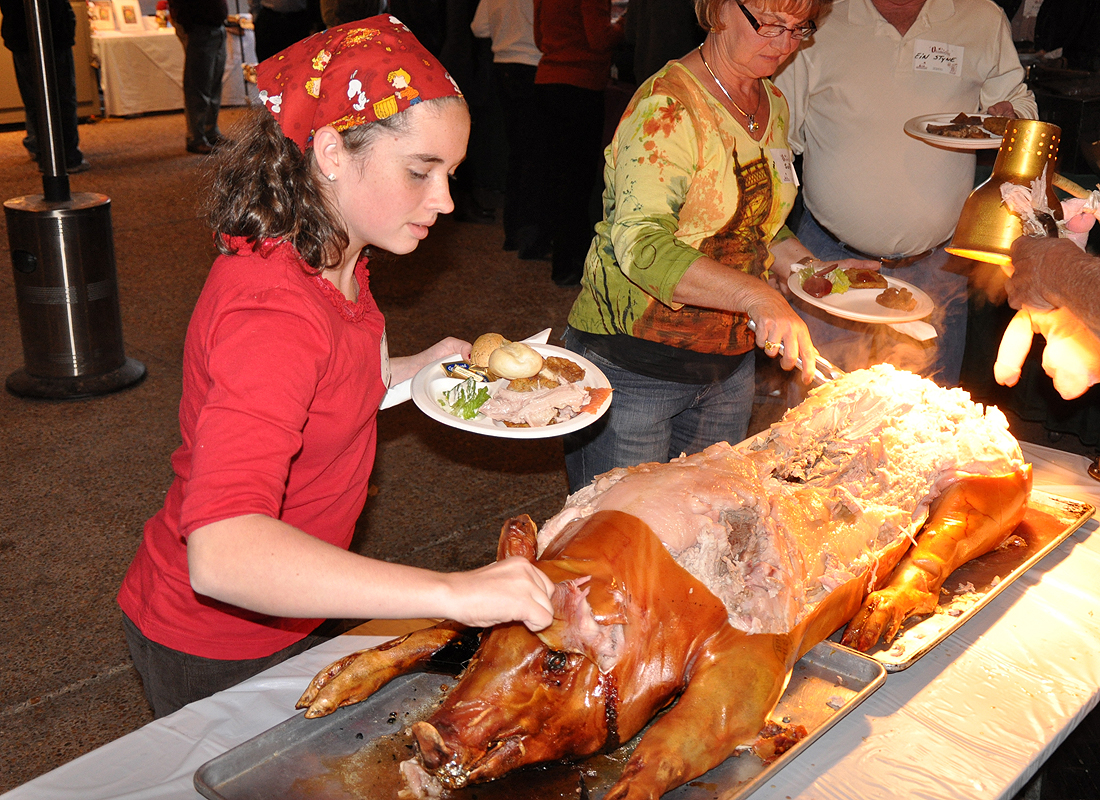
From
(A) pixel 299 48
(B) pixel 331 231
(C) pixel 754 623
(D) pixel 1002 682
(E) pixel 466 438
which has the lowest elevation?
(E) pixel 466 438

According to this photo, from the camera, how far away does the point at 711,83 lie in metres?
2.32

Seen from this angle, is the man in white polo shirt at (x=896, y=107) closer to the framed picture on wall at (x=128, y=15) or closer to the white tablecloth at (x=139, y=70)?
the white tablecloth at (x=139, y=70)

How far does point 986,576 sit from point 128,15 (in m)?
10.8

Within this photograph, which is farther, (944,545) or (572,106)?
(572,106)

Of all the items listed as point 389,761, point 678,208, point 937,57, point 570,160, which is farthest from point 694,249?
point 570,160

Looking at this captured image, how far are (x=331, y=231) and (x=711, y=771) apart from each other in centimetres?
107

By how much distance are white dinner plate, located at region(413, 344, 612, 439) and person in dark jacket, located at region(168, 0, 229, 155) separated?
23.9ft

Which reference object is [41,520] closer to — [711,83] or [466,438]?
[466,438]

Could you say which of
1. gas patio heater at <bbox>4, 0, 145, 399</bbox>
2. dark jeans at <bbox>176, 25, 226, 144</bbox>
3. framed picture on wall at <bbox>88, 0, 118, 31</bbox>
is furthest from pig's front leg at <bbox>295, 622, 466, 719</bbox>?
framed picture on wall at <bbox>88, 0, 118, 31</bbox>

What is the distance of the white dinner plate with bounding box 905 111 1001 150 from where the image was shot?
2.82m

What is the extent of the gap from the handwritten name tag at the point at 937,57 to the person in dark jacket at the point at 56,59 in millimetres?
5745

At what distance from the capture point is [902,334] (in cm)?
347

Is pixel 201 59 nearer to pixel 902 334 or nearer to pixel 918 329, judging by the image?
pixel 902 334

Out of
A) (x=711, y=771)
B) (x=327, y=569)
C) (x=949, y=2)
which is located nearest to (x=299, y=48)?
(x=327, y=569)
